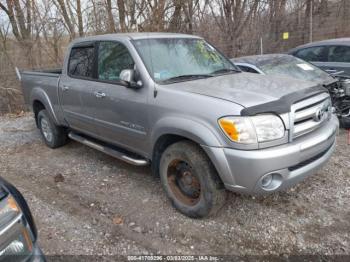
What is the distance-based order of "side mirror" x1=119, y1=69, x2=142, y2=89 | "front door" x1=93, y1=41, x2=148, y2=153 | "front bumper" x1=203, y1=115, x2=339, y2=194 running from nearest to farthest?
"front bumper" x1=203, y1=115, x2=339, y2=194
"side mirror" x1=119, y1=69, x2=142, y2=89
"front door" x1=93, y1=41, x2=148, y2=153

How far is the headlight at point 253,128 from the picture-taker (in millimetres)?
2809

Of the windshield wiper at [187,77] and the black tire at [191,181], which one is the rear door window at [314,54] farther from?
the black tire at [191,181]

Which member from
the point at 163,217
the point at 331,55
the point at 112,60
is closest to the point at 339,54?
the point at 331,55

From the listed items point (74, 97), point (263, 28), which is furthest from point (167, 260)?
point (263, 28)

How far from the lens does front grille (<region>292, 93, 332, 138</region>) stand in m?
3.02

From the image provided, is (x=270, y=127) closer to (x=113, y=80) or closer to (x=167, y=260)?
(x=167, y=260)

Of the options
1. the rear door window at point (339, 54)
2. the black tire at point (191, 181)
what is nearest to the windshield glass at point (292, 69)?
the rear door window at point (339, 54)

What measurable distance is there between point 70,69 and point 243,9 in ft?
35.1

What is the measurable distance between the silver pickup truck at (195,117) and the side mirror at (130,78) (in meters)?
0.01

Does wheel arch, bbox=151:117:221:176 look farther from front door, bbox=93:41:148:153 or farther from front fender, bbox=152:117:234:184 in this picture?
front door, bbox=93:41:148:153

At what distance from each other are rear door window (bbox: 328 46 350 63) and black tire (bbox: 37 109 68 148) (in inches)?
228

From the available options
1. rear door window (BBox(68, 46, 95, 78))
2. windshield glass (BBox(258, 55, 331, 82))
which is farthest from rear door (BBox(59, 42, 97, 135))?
windshield glass (BBox(258, 55, 331, 82))

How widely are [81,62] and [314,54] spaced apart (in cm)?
540

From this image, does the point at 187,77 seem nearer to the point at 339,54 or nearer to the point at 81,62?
the point at 81,62
